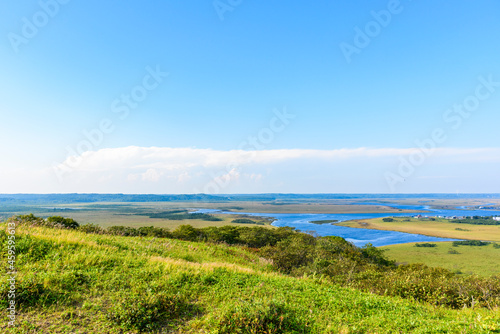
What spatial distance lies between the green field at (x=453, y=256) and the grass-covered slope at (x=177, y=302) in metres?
44.5

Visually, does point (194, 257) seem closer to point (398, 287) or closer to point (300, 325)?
point (300, 325)

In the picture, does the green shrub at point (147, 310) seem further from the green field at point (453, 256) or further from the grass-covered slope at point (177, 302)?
the green field at point (453, 256)

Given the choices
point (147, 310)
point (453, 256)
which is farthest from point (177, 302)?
point (453, 256)

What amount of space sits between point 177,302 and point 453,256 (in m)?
65.3

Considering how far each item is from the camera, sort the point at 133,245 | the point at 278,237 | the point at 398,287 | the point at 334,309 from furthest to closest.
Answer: the point at 278,237
the point at 133,245
the point at 398,287
the point at 334,309

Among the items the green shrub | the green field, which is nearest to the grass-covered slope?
the green shrub

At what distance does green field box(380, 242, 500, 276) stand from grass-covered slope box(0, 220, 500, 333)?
146ft

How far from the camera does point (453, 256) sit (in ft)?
174

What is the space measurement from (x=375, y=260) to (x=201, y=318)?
32900 mm

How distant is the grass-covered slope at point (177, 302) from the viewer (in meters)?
5.68

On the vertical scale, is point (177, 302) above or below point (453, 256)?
above

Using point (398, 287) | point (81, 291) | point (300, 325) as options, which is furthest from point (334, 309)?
point (81, 291)

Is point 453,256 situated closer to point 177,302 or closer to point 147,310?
point 177,302

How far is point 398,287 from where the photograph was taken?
34.1 feet
